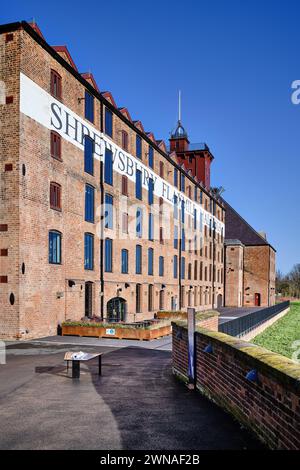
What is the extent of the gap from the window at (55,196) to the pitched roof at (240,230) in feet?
165

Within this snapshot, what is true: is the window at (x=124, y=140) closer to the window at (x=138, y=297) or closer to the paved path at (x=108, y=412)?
the window at (x=138, y=297)

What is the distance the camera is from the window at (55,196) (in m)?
22.9

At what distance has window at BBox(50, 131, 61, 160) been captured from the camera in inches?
907

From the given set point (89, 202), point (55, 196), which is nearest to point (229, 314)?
point (89, 202)

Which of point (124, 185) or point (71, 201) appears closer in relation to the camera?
point (71, 201)

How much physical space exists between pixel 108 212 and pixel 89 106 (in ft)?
21.0

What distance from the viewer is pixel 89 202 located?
2702 centimetres

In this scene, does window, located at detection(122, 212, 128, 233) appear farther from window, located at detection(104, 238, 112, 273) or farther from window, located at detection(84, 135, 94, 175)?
window, located at detection(84, 135, 94, 175)

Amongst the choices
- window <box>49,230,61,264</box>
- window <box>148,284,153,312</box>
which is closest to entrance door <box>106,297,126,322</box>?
window <box>148,284,153,312</box>

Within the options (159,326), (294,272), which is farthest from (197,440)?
(294,272)

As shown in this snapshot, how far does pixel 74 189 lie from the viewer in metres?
25.1

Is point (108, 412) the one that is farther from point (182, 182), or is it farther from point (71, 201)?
point (182, 182)

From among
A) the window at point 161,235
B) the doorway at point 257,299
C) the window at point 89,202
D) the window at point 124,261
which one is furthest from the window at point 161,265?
the doorway at point 257,299
